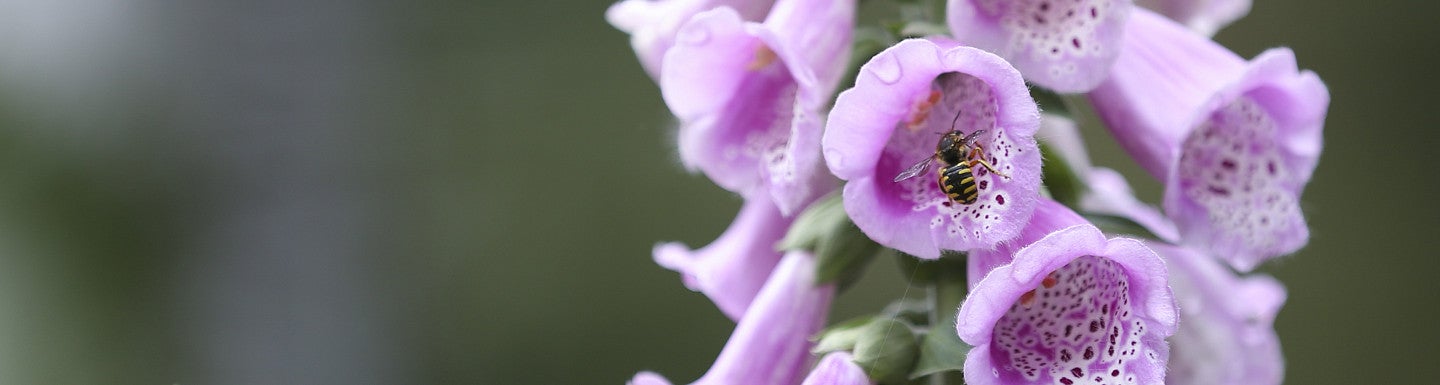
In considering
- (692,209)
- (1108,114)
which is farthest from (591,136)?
(1108,114)

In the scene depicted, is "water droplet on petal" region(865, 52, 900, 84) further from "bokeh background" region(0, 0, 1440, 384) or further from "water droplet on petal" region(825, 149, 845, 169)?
"bokeh background" region(0, 0, 1440, 384)

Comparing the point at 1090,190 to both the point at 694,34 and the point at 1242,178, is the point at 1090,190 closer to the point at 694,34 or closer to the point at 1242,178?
the point at 1242,178

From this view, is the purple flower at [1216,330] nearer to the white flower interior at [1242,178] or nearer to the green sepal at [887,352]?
the white flower interior at [1242,178]

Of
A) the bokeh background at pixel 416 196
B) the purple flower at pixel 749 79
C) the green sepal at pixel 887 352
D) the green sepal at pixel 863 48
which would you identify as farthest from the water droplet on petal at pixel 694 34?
the bokeh background at pixel 416 196

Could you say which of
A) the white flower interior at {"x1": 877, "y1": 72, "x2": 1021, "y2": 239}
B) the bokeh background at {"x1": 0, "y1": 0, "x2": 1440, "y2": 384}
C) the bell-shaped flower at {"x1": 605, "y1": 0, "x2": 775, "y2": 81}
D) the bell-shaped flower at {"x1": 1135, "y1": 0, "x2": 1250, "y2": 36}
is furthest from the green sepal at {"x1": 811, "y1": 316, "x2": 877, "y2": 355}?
the bokeh background at {"x1": 0, "y1": 0, "x2": 1440, "y2": 384}

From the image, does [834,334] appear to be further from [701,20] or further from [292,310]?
[292,310]

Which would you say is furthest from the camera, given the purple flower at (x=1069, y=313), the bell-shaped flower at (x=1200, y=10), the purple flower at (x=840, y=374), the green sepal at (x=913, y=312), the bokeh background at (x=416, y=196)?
the bokeh background at (x=416, y=196)

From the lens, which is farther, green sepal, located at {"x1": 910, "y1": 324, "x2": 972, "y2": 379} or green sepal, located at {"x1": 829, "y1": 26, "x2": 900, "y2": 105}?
green sepal, located at {"x1": 829, "y1": 26, "x2": 900, "y2": 105}
